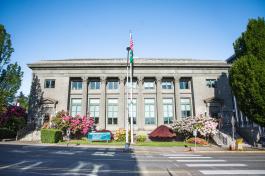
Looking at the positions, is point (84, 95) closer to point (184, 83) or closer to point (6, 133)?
point (6, 133)

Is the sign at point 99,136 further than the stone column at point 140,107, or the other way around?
the stone column at point 140,107

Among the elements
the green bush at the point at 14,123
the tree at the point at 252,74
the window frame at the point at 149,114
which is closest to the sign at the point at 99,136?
the window frame at the point at 149,114

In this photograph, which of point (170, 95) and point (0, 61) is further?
point (170, 95)

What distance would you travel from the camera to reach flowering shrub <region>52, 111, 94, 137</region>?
32.0 m

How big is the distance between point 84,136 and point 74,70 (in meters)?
11.8

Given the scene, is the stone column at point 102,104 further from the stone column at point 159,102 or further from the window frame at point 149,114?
the stone column at point 159,102

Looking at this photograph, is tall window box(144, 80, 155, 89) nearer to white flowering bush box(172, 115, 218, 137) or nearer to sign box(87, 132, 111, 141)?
white flowering bush box(172, 115, 218, 137)

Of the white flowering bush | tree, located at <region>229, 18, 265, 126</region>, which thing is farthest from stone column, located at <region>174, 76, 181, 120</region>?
tree, located at <region>229, 18, 265, 126</region>

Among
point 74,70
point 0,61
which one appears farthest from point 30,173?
point 74,70

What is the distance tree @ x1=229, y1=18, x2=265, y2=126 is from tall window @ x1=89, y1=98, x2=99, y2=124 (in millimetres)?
21774

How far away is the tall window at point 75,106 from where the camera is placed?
3675cm

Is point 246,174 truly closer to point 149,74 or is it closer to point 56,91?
point 149,74

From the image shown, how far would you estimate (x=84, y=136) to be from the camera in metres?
34.0

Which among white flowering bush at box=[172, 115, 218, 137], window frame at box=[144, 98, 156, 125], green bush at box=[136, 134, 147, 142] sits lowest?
green bush at box=[136, 134, 147, 142]
